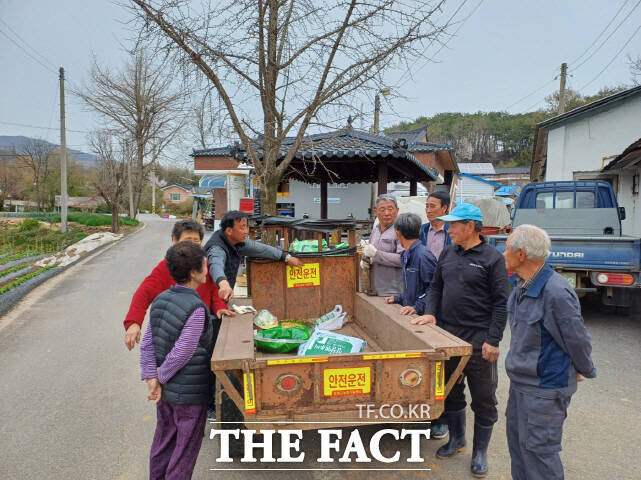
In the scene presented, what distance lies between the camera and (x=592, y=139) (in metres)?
13.9

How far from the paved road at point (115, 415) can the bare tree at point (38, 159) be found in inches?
1655

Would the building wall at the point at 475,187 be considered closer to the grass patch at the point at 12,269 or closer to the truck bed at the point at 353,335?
the grass patch at the point at 12,269

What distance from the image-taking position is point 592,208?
7.98m

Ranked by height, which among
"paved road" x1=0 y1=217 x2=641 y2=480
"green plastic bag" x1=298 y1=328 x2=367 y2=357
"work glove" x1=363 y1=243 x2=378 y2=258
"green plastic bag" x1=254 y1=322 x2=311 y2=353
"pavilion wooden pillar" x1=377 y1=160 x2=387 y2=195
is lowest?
"paved road" x1=0 y1=217 x2=641 y2=480

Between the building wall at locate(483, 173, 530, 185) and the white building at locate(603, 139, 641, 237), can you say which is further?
the building wall at locate(483, 173, 530, 185)

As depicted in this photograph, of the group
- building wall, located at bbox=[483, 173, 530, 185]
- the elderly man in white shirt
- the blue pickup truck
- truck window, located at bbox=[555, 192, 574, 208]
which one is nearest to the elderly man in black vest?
the elderly man in white shirt

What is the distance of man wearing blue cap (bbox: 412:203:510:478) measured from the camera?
2.88m

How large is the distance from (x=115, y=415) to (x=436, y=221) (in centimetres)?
345

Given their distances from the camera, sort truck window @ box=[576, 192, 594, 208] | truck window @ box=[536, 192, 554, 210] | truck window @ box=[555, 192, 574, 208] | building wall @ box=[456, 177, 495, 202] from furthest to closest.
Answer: building wall @ box=[456, 177, 495, 202]
truck window @ box=[536, 192, 554, 210]
truck window @ box=[555, 192, 574, 208]
truck window @ box=[576, 192, 594, 208]

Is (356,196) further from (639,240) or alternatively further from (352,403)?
(352,403)

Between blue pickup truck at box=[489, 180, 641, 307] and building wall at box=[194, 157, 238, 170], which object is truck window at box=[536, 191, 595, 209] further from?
building wall at box=[194, 157, 238, 170]

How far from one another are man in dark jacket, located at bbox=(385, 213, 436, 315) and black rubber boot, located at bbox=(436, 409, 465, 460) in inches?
31.5

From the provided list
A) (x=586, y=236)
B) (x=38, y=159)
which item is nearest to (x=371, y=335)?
(x=586, y=236)

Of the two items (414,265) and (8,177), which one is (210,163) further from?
(8,177)
